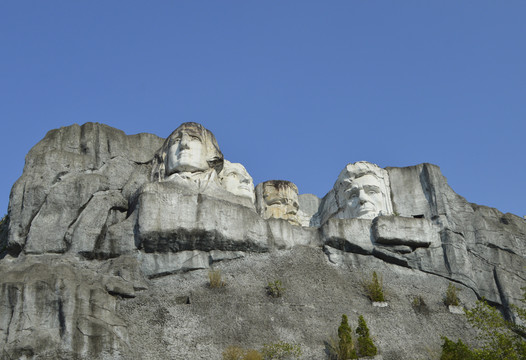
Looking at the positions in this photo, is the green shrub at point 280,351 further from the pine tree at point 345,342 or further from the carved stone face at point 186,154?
the carved stone face at point 186,154

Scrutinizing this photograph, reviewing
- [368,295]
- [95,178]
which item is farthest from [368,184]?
[95,178]

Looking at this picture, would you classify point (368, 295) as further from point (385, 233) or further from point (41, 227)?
point (41, 227)

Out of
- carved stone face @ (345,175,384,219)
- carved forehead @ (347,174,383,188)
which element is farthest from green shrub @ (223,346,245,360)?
carved forehead @ (347,174,383,188)

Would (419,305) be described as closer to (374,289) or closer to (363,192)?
(374,289)

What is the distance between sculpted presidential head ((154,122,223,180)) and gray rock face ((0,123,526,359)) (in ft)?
0.13

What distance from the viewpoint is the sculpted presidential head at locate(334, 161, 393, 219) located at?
80.8ft

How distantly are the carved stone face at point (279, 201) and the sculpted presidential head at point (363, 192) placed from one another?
141 cm

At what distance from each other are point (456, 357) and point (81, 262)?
856cm

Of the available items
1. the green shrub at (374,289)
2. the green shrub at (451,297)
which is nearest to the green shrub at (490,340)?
the green shrub at (451,297)

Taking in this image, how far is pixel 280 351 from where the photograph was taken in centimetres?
1930

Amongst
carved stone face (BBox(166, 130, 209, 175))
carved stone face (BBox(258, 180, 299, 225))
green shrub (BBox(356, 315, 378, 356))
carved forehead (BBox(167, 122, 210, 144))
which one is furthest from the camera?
carved stone face (BBox(258, 180, 299, 225))

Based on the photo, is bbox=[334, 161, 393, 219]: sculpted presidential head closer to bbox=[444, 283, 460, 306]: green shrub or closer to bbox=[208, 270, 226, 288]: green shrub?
bbox=[444, 283, 460, 306]: green shrub

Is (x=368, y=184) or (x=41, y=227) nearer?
(x=41, y=227)

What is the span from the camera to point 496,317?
20484 mm
